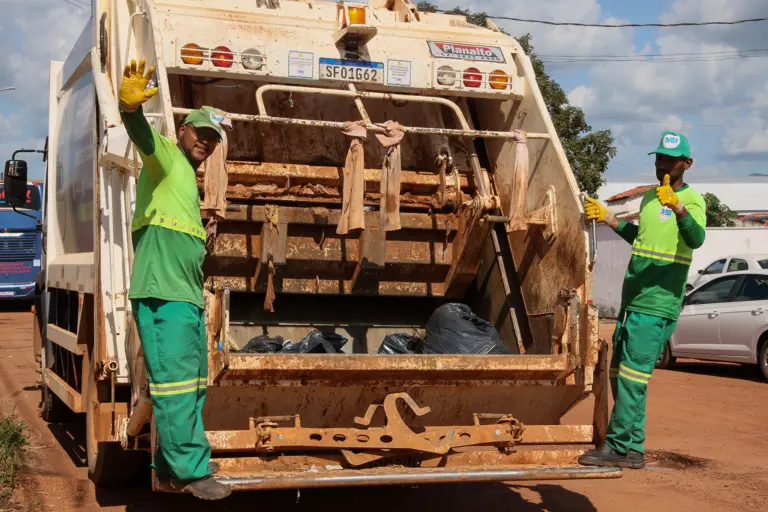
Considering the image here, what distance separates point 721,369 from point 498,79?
25.9 ft

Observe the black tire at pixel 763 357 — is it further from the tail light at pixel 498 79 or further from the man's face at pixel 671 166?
the man's face at pixel 671 166

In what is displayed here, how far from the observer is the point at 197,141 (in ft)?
12.7

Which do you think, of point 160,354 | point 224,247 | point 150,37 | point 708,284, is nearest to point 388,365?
point 160,354

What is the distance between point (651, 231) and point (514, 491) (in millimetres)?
1848

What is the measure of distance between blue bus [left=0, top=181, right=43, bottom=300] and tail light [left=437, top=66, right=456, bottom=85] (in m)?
16.2

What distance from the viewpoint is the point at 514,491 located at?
568cm

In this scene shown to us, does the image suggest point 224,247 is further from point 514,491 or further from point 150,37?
A: point 514,491

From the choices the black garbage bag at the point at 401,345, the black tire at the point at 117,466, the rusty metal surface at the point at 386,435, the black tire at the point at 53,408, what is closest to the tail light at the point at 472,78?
the black garbage bag at the point at 401,345

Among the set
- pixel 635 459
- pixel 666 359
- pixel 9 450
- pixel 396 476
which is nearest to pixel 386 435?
pixel 396 476

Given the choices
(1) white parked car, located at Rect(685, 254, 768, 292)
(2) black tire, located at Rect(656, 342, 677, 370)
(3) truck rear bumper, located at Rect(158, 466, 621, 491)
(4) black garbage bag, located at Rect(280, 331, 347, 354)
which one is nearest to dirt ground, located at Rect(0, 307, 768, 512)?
(3) truck rear bumper, located at Rect(158, 466, 621, 491)

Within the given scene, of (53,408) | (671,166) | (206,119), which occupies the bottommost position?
(53,408)

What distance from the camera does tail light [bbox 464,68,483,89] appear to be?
560 centimetres

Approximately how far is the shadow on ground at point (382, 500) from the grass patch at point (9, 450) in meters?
0.50

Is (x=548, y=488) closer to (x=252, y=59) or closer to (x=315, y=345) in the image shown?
(x=315, y=345)
